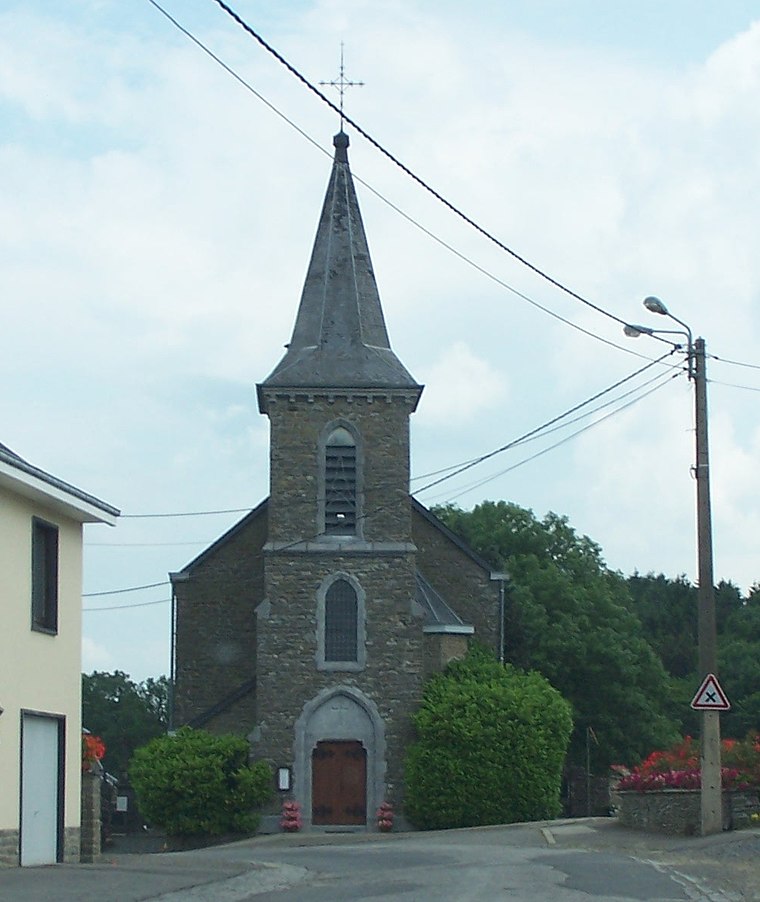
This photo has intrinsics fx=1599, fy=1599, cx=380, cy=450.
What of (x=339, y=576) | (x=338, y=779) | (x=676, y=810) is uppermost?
(x=339, y=576)

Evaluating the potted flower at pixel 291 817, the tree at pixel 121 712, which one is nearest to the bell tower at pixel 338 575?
the potted flower at pixel 291 817

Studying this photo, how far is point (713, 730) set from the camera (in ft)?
81.6

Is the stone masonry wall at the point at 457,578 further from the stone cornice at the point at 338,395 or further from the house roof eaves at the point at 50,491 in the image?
the house roof eaves at the point at 50,491

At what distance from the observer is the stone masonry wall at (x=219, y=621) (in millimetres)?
43312

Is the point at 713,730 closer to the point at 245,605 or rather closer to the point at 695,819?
the point at 695,819

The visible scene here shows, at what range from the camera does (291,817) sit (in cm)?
3772

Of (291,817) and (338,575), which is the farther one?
(338,575)

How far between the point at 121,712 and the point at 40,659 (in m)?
77.2

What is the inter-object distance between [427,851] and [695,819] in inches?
191

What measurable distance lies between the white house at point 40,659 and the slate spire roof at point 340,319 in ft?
55.9

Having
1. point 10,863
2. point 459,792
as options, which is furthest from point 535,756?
point 10,863

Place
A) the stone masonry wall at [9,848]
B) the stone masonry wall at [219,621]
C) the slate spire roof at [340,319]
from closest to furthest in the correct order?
1. the stone masonry wall at [9,848]
2. the slate spire roof at [340,319]
3. the stone masonry wall at [219,621]

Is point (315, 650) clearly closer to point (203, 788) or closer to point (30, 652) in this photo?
point (203, 788)

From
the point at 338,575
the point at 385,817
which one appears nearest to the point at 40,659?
the point at 338,575
